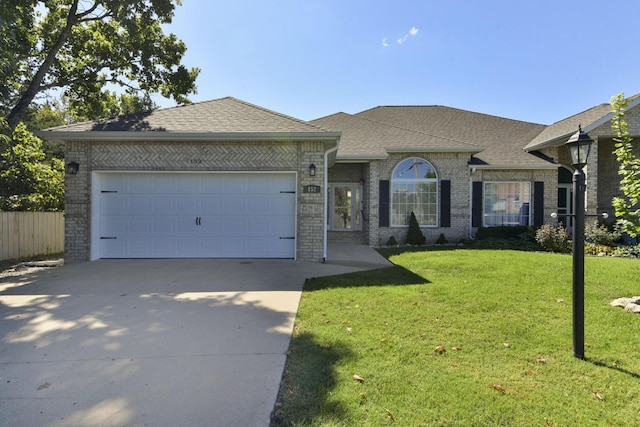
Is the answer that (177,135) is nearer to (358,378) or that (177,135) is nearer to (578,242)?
(358,378)

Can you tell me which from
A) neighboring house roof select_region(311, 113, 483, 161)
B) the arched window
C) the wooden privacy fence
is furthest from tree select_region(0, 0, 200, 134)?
the arched window

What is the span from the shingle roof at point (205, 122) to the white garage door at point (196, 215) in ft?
3.99

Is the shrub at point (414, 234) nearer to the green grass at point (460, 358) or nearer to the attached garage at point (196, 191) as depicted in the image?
the attached garage at point (196, 191)

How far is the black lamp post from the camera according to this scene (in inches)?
124

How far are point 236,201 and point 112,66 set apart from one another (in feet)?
34.0

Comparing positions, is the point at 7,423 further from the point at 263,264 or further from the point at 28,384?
the point at 263,264

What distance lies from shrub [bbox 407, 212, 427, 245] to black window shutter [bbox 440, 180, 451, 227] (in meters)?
1.04

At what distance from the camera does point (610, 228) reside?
11.1 meters

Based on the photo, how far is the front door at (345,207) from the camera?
42.4 ft

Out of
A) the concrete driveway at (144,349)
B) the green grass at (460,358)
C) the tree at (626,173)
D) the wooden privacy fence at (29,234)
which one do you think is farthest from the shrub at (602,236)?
the wooden privacy fence at (29,234)

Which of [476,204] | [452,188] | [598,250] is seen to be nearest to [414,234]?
[452,188]

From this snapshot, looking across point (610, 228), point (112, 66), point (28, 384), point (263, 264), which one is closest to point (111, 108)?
point (112, 66)

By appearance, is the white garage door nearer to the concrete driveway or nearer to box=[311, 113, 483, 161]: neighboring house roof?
the concrete driveway

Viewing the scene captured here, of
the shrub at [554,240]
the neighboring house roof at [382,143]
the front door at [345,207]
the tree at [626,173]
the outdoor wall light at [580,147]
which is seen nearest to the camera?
the outdoor wall light at [580,147]
